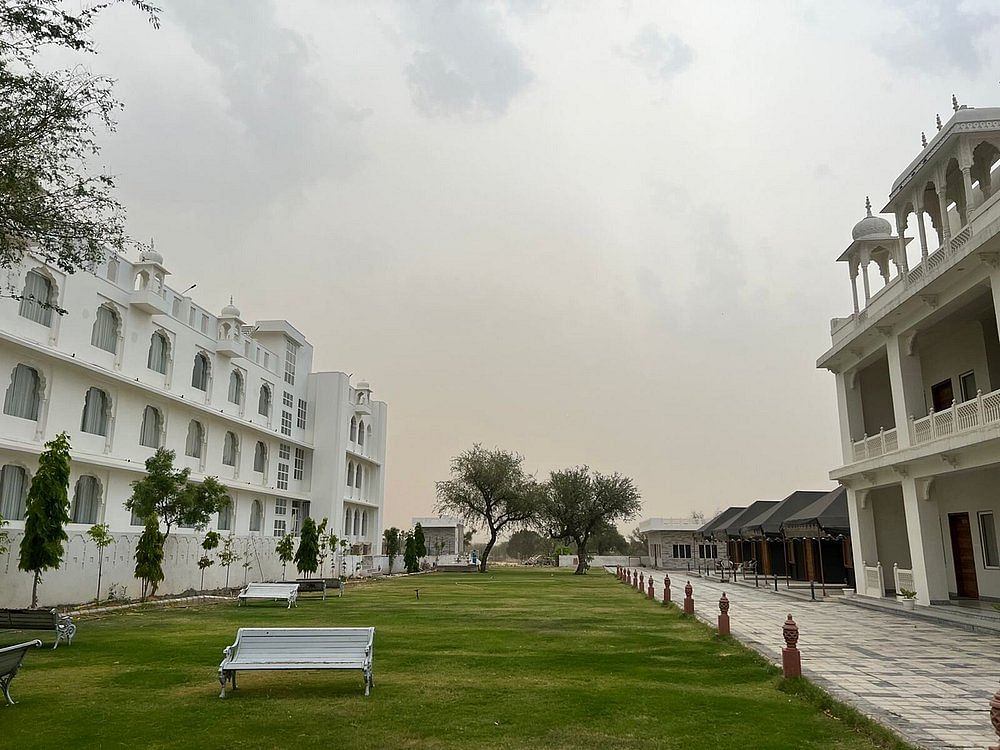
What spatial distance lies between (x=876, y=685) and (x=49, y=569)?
21130mm

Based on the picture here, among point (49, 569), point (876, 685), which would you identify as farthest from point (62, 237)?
point (49, 569)

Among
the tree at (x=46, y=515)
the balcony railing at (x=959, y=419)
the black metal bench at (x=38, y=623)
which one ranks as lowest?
the black metal bench at (x=38, y=623)

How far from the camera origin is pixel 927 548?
61.5 ft

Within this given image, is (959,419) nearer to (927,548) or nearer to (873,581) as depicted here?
(927,548)

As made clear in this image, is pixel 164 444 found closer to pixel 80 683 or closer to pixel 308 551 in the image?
pixel 308 551

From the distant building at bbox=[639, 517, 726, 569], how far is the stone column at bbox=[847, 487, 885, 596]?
37639 mm

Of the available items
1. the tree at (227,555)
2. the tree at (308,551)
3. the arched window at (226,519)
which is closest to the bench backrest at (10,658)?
the tree at (227,555)

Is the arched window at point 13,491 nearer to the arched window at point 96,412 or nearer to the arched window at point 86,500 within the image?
the arched window at point 86,500

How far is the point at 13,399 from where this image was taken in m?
22.2

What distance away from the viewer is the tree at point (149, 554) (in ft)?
74.0

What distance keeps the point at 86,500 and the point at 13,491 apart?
3297 millimetres

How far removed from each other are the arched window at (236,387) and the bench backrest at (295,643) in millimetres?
29230

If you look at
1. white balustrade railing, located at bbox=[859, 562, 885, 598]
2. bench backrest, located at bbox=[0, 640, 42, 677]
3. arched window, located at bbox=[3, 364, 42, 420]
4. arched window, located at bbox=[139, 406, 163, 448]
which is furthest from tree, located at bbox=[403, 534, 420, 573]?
bench backrest, located at bbox=[0, 640, 42, 677]

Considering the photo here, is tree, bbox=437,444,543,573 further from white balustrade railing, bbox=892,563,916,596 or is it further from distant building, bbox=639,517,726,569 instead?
white balustrade railing, bbox=892,563,916,596
